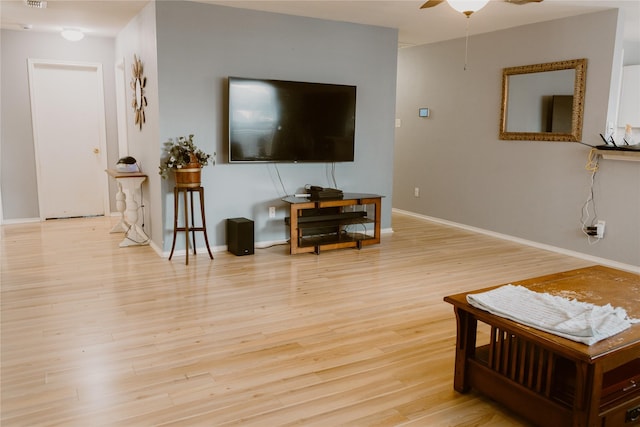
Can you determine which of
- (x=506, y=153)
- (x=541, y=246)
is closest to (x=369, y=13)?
(x=506, y=153)

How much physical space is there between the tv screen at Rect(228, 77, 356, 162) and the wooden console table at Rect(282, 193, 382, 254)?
50cm

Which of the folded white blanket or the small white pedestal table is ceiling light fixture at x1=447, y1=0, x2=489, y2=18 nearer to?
the folded white blanket

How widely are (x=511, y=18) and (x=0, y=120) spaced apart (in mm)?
6142

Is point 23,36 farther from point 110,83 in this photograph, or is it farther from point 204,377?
point 204,377

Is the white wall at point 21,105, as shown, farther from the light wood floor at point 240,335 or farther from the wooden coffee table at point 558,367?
the wooden coffee table at point 558,367

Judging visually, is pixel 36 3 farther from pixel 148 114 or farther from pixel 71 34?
pixel 71 34

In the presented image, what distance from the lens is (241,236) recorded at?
486 centimetres

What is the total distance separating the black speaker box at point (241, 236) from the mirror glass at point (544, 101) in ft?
10.3

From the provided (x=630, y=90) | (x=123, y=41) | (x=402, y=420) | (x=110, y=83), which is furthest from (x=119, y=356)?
(x=630, y=90)

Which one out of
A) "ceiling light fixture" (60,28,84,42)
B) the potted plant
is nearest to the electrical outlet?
the potted plant

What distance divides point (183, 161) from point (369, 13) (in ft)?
7.74

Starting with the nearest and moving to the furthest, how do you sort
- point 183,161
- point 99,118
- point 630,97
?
point 183,161 < point 99,118 < point 630,97

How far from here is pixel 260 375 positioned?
261 cm

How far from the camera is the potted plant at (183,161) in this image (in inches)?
178
